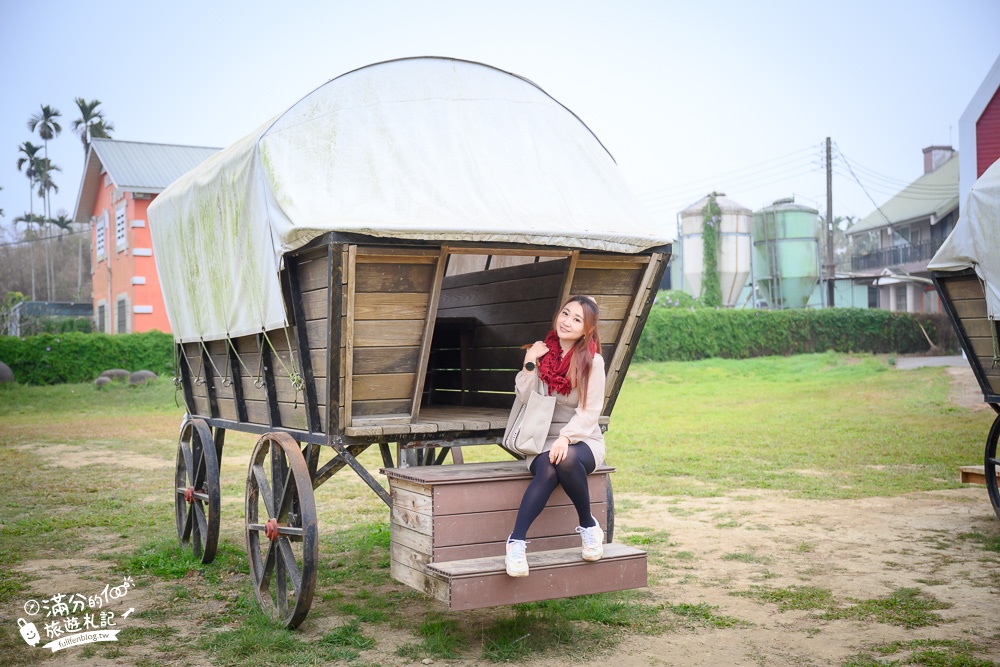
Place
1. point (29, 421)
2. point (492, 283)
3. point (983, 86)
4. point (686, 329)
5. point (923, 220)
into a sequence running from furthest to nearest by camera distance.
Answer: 1. point (923, 220)
2. point (686, 329)
3. point (29, 421)
4. point (983, 86)
5. point (492, 283)

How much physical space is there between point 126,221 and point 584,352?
25097 millimetres

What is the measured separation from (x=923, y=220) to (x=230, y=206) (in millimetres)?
39261

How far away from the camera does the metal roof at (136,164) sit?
88.2ft

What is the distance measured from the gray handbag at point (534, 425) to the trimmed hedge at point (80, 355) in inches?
832

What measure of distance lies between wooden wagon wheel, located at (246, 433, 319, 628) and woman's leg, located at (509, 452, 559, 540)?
3.71 feet

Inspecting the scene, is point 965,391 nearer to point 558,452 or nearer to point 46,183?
point 558,452

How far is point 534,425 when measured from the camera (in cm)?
490

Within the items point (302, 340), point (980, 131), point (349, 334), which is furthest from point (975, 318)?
point (980, 131)

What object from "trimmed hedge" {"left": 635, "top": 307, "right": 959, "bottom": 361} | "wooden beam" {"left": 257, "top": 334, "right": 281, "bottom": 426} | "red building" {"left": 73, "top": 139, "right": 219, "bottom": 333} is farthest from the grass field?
"trimmed hedge" {"left": 635, "top": 307, "right": 959, "bottom": 361}

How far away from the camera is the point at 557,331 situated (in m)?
5.02

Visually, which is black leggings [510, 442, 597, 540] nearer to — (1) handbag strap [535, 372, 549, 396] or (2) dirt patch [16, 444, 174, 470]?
(1) handbag strap [535, 372, 549, 396]

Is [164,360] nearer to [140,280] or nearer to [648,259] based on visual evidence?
[140,280]

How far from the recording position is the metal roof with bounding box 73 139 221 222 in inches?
1058

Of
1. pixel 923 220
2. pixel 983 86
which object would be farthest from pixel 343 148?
pixel 923 220
